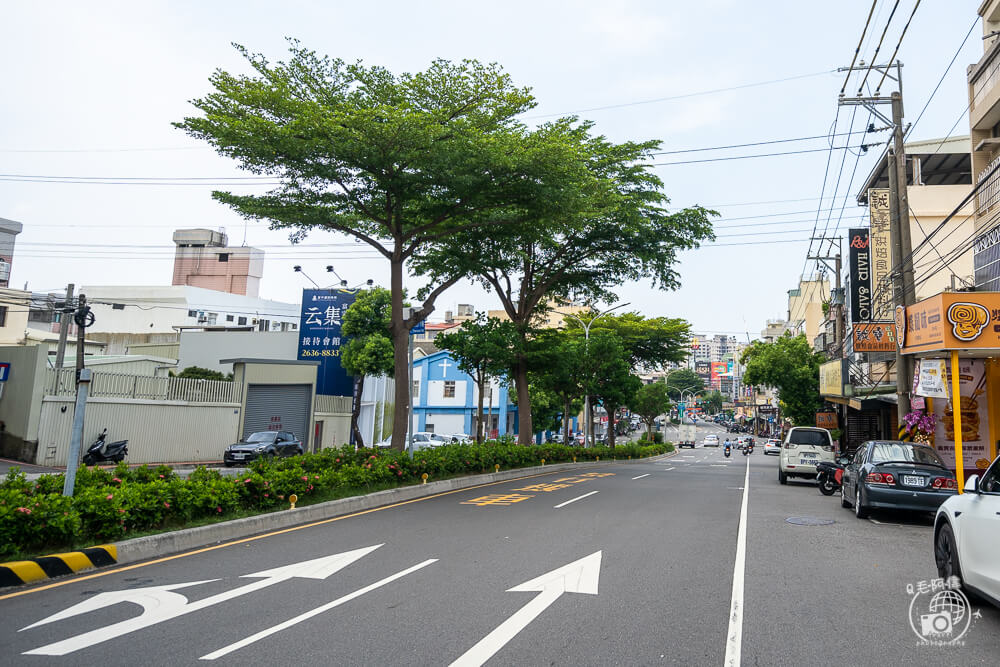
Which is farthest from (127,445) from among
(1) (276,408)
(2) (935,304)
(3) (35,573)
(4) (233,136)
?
(2) (935,304)

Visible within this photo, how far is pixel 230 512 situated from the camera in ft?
34.8

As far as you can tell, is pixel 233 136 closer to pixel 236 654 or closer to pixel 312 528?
pixel 312 528

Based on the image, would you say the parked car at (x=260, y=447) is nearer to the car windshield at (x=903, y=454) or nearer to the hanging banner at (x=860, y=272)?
the car windshield at (x=903, y=454)

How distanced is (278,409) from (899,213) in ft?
89.1

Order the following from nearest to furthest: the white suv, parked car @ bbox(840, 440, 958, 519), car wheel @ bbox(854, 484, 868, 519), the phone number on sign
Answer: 1. parked car @ bbox(840, 440, 958, 519)
2. car wheel @ bbox(854, 484, 868, 519)
3. the white suv
4. the phone number on sign

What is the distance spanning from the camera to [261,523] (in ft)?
34.9

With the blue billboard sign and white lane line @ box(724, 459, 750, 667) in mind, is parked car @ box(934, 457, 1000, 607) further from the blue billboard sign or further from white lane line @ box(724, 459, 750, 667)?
the blue billboard sign

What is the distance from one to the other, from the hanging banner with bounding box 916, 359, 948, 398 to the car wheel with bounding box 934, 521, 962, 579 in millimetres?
9566

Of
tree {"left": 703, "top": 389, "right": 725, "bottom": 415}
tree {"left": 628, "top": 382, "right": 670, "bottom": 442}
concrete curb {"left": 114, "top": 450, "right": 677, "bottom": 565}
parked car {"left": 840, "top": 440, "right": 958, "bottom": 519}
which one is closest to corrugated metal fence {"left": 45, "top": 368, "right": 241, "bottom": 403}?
concrete curb {"left": 114, "top": 450, "right": 677, "bottom": 565}

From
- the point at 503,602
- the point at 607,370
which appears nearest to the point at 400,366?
the point at 503,602

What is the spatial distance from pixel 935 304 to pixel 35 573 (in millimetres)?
16359

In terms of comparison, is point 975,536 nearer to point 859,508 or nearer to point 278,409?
point 859,508

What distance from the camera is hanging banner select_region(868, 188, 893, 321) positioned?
26031 millimetres

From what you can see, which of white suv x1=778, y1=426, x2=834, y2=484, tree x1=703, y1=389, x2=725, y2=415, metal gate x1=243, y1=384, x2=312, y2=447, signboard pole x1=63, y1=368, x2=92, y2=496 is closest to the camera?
signboard pole x1=63, y1=368, x2=92, y2=496
